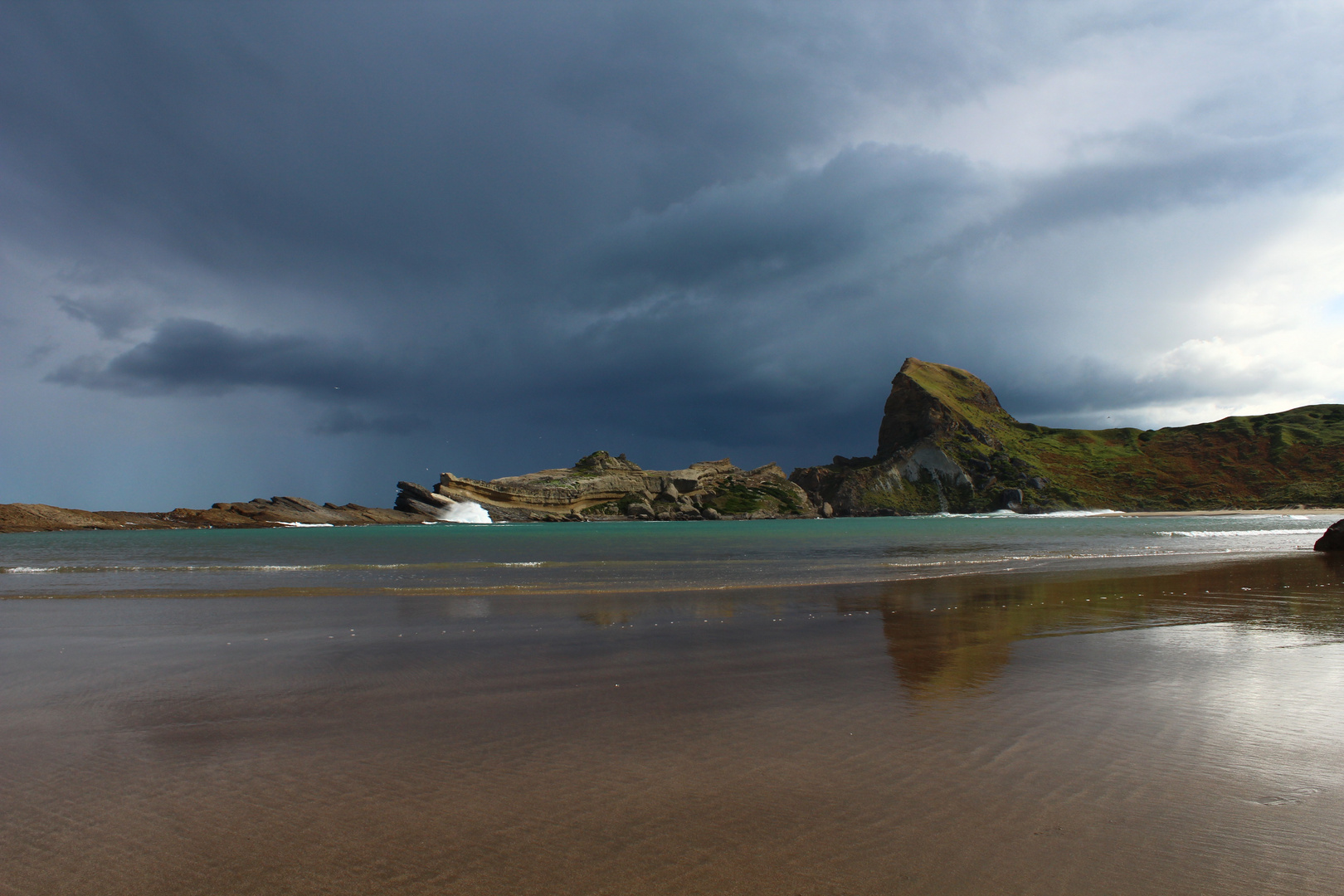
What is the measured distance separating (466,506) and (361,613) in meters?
167

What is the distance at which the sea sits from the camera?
3.79m

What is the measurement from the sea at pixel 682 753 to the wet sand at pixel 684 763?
3 cm

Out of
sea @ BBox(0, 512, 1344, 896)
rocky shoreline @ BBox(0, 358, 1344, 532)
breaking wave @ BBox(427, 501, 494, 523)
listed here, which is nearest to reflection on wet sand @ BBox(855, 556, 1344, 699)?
sea @ BBox(0, 512, 1344, 896)

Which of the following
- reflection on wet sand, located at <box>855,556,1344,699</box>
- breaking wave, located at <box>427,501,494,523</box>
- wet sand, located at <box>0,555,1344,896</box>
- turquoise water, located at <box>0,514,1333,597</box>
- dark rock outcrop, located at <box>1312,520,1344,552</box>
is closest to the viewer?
wet sand, located at <box>0,555,1344,896</box>

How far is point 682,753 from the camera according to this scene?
18.6 feet

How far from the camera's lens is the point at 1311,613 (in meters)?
13.0

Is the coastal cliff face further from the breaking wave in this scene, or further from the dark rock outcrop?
the dark rock outcrop

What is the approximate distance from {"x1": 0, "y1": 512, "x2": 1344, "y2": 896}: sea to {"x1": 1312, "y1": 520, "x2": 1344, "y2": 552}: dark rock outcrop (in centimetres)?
2203

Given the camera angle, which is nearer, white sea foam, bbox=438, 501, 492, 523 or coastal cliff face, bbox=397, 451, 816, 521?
white sea foam, bbox=438, 501, 492, 523

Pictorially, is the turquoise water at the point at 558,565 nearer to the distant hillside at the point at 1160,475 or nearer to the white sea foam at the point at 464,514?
the white sea foam at the point at 464,514

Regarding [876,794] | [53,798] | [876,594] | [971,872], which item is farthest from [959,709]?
[876,594]

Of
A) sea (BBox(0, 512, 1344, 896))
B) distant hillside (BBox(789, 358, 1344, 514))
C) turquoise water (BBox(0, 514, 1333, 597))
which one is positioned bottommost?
turquoise water (BBox(0, 514, 1333, 597))

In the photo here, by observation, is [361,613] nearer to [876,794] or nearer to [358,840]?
[358,840]

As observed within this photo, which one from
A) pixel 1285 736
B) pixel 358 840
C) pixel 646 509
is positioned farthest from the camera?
pixel 646 509
